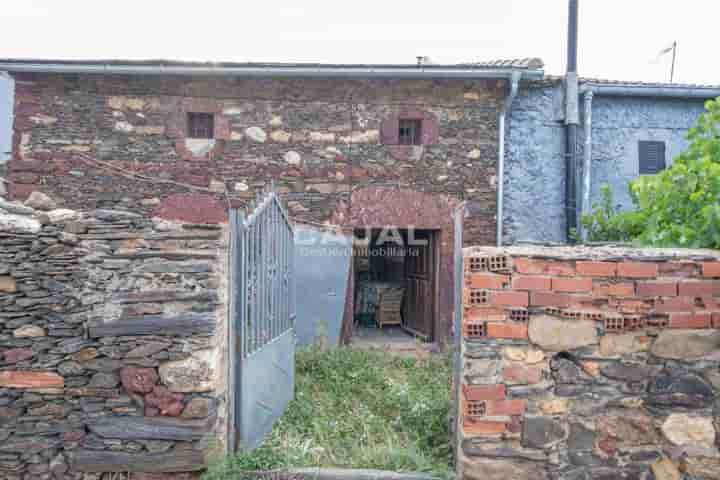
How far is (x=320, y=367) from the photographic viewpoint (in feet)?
18.2

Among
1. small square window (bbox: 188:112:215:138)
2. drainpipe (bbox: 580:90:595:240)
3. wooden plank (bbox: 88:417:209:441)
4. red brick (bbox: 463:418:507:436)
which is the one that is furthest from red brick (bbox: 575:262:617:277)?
small square window (bbox: 188:112:215:138)

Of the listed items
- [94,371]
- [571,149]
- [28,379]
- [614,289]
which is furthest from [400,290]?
[28,379]

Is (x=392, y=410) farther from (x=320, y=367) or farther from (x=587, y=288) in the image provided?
(x=587, y=288)

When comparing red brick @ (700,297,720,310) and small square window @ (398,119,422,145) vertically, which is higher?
small square window @ (398,119,422,145)

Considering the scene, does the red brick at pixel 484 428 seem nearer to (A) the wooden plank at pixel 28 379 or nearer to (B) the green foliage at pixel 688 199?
(B) the green foliage at pixel 688 199

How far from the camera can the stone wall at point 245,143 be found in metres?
6.81

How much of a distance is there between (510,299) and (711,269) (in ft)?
3.63

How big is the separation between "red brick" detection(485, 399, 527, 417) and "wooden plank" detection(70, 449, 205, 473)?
5.62ft

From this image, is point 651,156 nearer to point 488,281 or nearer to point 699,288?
point 699,288

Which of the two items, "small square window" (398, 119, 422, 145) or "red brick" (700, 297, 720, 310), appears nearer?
→ "red brick" (700, 297, 720, 310)

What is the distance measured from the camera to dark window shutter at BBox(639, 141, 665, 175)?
25.2 ft

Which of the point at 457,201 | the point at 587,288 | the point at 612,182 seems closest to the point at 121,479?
the point at 587,288

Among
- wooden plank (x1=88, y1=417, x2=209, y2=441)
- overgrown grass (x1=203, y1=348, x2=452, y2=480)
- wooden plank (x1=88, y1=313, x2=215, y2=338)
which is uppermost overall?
wooden plank (x1=88, y1=313, x2=215, y2=338)

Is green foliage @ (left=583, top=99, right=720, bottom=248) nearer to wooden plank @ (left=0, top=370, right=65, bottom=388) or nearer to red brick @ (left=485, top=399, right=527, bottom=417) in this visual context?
red brick @ (left=485, top=399, right=527, bottom=417)
